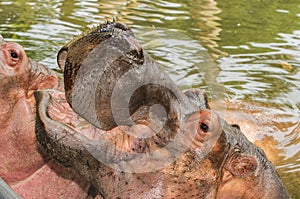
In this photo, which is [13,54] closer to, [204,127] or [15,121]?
[15,121]

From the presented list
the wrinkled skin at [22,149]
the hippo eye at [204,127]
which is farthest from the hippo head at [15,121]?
the hippo eye at [204,127]

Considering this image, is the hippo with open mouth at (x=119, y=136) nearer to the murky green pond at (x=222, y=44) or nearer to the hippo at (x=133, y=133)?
the hippo at (x=133, y=133)

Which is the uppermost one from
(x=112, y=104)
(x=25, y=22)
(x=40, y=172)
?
(x=112, y=104)

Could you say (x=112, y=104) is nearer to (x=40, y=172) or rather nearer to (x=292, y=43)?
(x=40, y=172)

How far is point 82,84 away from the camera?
189cm

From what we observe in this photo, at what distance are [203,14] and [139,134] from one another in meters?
6.70

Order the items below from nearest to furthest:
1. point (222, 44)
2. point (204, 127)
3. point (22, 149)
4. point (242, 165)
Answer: point (204, 127), point (242, 165), point (22, 149), point (222, 44)

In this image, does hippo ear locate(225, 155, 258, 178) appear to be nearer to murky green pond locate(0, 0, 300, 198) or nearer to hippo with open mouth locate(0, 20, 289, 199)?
hippo with open mouth locate(0, 20, 289, 199)

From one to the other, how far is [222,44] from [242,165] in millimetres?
5196

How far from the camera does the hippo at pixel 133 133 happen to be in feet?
6.30

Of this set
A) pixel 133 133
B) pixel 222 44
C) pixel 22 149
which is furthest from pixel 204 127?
pixel 222 44

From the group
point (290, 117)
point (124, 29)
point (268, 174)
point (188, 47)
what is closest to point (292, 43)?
point (188, 47)

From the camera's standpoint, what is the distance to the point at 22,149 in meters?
2.52

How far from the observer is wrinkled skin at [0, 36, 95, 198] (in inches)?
97.1
